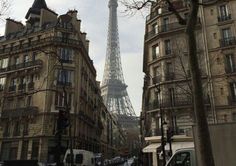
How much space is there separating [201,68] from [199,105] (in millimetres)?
24634

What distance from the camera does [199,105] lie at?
8.02 metres

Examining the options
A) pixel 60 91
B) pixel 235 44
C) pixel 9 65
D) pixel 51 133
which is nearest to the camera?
pixel 235 44

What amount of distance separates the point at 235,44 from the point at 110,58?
357 feet

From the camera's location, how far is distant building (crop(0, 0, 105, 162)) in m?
36.8

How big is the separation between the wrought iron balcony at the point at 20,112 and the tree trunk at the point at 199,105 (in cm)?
3174

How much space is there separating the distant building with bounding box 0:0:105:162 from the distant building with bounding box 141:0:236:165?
11675 millimetres

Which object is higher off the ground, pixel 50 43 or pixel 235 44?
pixel 50 43

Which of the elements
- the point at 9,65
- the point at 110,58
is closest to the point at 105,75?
the point at 110,58

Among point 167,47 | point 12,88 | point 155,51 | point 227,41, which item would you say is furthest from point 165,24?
point 12,88

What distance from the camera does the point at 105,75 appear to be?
13512 centimetres

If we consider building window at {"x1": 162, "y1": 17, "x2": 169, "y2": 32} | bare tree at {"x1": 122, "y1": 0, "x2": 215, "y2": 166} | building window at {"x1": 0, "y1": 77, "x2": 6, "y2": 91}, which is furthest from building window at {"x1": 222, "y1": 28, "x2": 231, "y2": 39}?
building window at {"x1": 0, "y1": 77, "x2": 6, "y2": 91}

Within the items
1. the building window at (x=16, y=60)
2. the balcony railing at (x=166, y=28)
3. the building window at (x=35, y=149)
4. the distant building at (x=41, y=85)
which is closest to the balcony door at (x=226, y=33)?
the balcony railing at (x=166, y=28)

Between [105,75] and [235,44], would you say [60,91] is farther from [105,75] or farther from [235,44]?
[105,75]

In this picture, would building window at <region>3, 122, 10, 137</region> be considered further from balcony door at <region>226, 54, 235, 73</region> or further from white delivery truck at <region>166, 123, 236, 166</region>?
white delivery truck at <region>166, 123, 236, 166</region>
